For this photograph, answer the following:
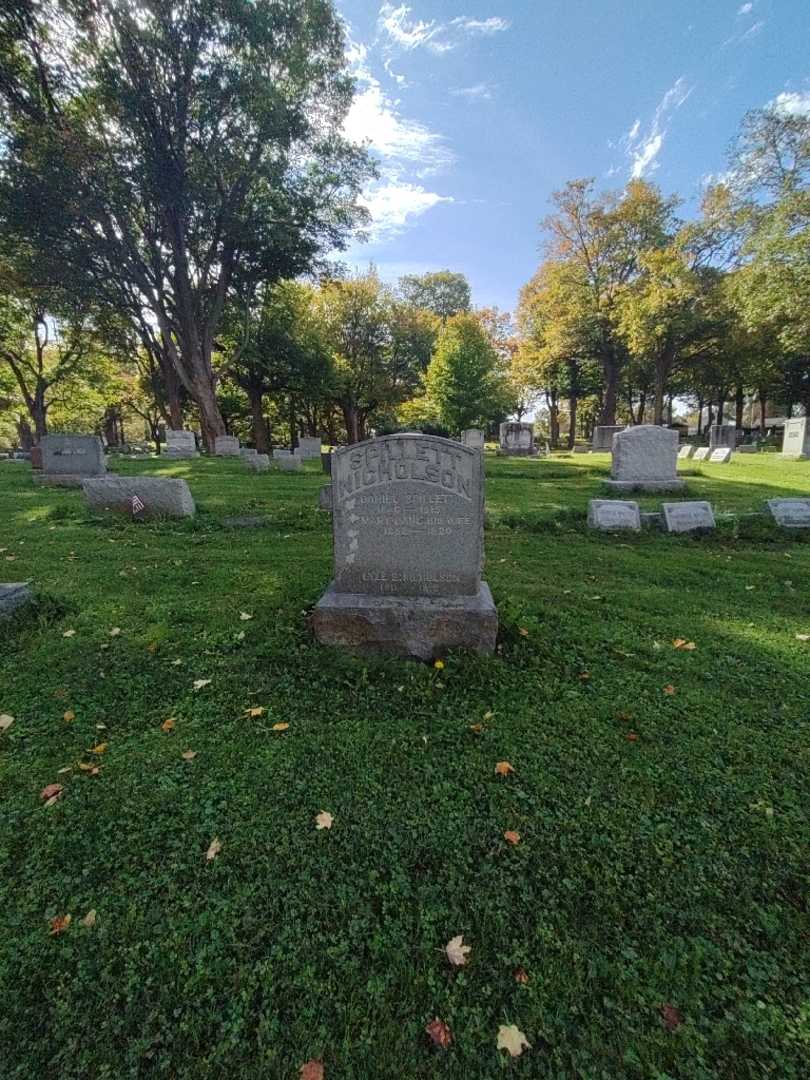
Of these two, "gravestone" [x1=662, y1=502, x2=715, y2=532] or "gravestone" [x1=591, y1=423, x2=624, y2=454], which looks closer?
"gravestone" [x1=662, y1=502, x2=715, y2=532]

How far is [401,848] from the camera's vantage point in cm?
204

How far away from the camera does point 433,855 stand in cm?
201

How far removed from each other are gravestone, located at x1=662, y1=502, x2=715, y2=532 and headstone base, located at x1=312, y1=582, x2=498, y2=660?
193 inches

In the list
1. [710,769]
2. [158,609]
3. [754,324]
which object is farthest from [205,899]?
[754,324]

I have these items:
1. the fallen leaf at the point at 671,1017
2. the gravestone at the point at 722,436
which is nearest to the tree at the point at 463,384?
the gravestone at the point at 722,436

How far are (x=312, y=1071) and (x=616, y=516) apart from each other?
697cm

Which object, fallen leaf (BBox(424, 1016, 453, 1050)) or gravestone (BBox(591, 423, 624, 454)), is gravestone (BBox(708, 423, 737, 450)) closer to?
gravestone (BBox(591, 423, 624, 454))

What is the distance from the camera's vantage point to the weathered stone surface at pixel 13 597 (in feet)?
12.5

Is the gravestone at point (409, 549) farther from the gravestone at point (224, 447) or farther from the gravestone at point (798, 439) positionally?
the gravestone at point (798, 439)

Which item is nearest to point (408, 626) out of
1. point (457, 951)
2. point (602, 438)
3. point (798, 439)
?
point (457, 951)

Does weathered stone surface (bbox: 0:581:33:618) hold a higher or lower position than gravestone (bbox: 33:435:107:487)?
lower

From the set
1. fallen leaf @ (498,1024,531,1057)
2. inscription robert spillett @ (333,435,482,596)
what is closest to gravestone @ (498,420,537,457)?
inscription robert spillett @ (333,435,482,596)

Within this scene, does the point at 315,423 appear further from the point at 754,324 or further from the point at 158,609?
the point at 158,609

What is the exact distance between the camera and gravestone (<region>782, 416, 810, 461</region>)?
58.1 ft
